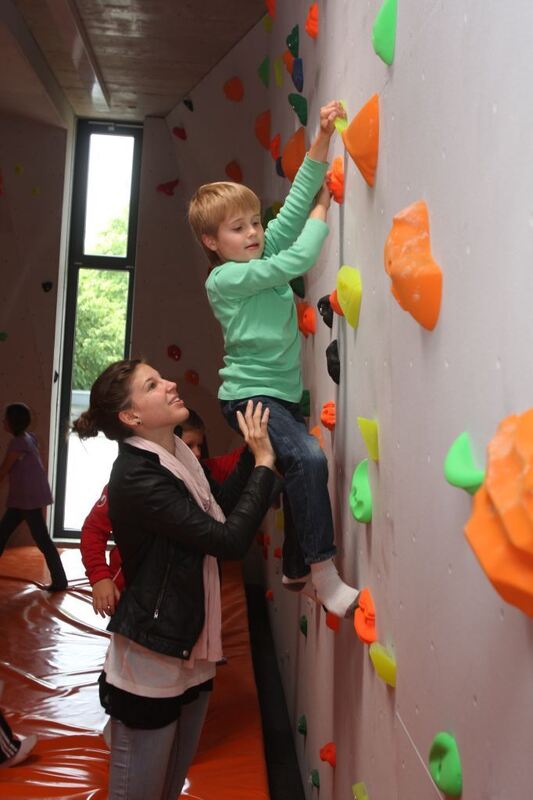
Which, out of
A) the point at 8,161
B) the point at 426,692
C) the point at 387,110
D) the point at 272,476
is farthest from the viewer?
the point at 8,161

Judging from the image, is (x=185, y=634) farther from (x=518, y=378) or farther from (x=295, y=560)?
(x=518, y=378)

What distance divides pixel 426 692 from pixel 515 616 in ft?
1.47

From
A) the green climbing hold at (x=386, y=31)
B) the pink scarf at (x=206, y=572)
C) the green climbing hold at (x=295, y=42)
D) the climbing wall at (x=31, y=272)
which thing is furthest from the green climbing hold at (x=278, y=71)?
the climbing wall at (x=31, y=272)

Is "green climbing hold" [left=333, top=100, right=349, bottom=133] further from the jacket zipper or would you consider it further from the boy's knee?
the jacket zipper

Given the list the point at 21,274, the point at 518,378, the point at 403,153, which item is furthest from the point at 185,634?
the point at 21,274

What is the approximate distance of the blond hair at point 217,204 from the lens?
2.04 m

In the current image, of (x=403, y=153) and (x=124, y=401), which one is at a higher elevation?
(x=403, y=153)

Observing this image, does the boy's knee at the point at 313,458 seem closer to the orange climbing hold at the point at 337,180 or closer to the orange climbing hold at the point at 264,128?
the orange climbing hold at the point at 337,180

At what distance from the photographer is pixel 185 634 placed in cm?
196

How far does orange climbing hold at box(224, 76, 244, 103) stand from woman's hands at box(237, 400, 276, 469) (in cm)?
353

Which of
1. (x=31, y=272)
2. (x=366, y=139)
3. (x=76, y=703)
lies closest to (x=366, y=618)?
(x=366, y=139)

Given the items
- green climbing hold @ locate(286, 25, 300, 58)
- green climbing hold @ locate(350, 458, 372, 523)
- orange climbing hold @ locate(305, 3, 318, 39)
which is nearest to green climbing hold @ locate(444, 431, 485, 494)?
green climbing hold @ locate(350, 458, 372, 523)

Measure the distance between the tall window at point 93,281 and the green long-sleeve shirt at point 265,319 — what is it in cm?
493

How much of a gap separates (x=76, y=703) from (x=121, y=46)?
12.4 feet
